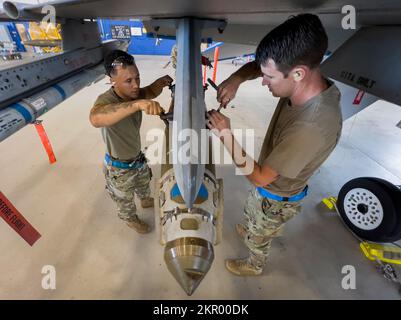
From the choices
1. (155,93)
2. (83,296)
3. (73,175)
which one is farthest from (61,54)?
(83,296)

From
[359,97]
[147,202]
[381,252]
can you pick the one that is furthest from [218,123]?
[359,97]

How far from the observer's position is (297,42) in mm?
764

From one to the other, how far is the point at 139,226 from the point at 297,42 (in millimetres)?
1900

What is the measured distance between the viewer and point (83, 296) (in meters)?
1.60

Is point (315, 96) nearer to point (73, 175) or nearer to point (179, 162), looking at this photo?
point (179, 162)

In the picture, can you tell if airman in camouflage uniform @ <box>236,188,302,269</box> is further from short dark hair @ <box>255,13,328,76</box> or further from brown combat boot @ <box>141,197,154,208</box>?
brown combat boot @ <box>141,197,154,208</box>

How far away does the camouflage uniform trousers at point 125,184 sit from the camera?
169cm

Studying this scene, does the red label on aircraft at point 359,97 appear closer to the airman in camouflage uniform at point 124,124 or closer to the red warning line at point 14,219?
the airman in camouflage uniform at point 124,124

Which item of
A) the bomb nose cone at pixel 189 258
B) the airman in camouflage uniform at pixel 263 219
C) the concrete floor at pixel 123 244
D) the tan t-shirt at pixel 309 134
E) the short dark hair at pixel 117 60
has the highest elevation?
the short dark hair at pixel 117 60

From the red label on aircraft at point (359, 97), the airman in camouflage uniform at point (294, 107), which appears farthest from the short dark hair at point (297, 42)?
the red label on aircraft at point (359, 97)

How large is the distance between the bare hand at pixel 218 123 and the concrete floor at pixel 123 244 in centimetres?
137

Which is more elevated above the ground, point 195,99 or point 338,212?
point 195,99

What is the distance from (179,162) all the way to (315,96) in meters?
0.69

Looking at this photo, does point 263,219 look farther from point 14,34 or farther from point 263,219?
point 14,34
